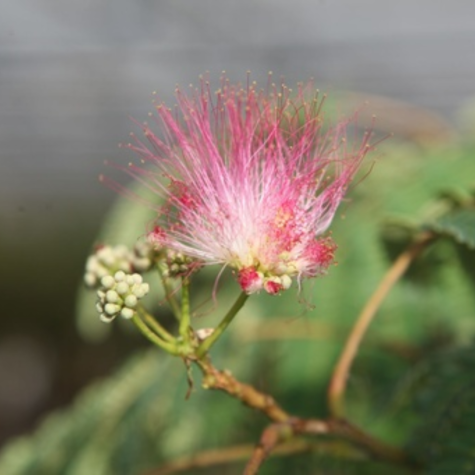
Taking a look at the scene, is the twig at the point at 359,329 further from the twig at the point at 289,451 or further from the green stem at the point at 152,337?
the green stem at the point at 152,337

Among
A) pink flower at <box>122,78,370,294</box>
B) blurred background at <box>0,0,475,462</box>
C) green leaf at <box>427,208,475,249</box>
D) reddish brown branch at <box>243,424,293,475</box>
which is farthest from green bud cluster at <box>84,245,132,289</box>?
blurred background at <box>0,0,475,462</box>

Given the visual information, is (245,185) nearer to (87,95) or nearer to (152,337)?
(152,337)

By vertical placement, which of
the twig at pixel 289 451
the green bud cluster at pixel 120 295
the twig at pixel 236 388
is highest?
the green bud cluster at pixel 120 295

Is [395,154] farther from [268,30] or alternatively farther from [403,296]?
[268,30]

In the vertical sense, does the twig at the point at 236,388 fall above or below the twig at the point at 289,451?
above

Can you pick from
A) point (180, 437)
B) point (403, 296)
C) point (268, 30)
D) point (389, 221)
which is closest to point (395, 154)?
point (403, 296)

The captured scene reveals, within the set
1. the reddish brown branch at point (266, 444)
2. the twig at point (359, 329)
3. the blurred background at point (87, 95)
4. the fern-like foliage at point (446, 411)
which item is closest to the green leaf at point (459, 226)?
the twig at point (359, 329)

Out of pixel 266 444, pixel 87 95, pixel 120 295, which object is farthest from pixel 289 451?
pixel 87 95
